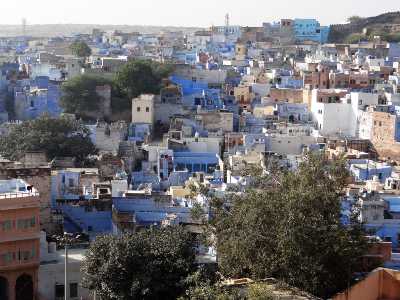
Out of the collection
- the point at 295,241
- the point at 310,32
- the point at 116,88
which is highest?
the point at 310,32

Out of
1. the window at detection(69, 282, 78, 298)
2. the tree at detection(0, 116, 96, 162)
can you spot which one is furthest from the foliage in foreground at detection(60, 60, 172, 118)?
the window at detection(69, 282, 78, 298)

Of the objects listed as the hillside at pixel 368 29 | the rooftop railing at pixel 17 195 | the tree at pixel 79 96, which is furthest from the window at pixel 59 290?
the hillside at pixel 368 29

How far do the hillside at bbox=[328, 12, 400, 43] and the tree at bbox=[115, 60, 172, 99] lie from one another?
77.7ft

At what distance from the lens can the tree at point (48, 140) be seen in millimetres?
24578

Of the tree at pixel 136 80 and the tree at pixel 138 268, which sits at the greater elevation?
the tree at pixel 136 80

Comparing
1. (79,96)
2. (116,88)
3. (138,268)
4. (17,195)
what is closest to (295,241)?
(138,268)

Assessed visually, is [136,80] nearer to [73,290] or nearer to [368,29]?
[73,290]

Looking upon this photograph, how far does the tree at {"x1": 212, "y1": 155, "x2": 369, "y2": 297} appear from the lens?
38.0 ft

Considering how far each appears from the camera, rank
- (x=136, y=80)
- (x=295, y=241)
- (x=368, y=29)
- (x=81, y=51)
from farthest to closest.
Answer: (x=368, y=29)
(x=81, y=51)
(x=136, y=80)
(x=295, y=241)

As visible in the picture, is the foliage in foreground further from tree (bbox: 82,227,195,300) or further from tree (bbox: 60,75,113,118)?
tree (bbox: 82,227,195,300)

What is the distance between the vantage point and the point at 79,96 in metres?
32.0

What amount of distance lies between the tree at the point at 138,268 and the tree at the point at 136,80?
21.1 metres

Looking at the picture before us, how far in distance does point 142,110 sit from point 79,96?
3.33 m

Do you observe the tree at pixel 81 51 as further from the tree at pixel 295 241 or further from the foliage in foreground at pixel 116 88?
the tree at pixel 295 241
